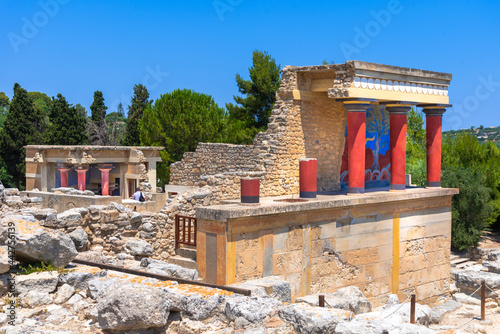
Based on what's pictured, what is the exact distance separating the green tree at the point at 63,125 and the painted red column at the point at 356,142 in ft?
87.1

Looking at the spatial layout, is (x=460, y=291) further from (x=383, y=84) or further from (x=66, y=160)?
(x=66, y=160)

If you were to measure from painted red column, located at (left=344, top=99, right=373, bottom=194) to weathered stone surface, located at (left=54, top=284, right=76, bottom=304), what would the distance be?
310 inches

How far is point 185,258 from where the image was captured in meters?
11.6

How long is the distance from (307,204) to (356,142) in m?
2.88

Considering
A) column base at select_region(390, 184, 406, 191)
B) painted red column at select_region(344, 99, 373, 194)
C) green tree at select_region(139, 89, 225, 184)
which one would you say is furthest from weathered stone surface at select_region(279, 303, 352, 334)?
green tree at select_region(139, 89, 225, 184)

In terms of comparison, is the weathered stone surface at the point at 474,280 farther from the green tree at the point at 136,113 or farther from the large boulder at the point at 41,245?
the green tree at the point at 136,113

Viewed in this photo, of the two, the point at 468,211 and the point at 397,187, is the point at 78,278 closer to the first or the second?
the point at 397,187

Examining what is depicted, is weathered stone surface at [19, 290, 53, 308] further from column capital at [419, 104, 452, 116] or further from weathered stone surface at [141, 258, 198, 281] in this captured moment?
column capital at [419, 104, 452, 116]

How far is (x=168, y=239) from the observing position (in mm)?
11812

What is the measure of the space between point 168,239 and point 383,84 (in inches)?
254

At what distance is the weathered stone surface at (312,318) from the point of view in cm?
612

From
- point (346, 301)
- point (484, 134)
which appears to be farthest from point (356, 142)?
point (484, 134)

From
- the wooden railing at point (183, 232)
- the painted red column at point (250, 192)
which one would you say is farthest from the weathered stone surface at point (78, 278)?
the wooden railing at point (183, 232)

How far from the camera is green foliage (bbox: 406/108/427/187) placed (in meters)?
30.6
